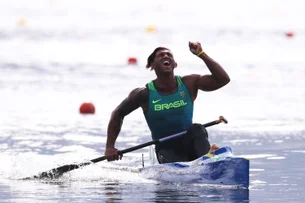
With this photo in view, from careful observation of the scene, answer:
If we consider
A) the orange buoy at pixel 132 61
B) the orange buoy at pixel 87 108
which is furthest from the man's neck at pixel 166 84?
the orange buoy at pixel 132 61

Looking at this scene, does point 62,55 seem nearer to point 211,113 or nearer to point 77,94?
point 77,94

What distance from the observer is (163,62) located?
10.8 metres

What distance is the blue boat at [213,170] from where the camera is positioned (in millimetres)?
10062

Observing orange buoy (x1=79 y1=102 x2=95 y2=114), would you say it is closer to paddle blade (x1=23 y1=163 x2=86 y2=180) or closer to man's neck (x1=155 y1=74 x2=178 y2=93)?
paddle blade (x1=23 y1=163 x2=86 y2=180)

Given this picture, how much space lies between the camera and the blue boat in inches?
396

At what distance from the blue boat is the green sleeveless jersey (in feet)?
1.71

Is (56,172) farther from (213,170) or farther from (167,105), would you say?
(213,170)

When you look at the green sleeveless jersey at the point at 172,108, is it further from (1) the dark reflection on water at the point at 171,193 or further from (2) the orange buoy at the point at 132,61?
(2) the orange buoy at the point at 132,61

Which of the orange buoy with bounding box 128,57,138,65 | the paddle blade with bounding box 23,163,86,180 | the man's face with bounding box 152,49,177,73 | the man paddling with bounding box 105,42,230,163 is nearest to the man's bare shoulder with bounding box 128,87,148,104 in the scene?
the man paddling with bounding box 105,42,230,163

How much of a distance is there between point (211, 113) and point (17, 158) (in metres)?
6.17

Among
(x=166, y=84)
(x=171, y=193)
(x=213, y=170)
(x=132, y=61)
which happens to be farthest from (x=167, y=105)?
(x=132, y=61)

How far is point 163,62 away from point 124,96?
32.2ft

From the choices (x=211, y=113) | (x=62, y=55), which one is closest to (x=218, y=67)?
(x=211, y=113)

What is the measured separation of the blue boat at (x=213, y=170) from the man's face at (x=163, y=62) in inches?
41.3
